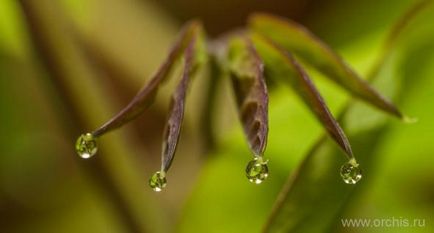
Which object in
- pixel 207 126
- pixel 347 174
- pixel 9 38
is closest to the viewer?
pixel 347 174

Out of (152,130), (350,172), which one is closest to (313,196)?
(350,172)

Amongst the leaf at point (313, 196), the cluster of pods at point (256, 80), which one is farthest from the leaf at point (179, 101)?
the leaf at point (313, 196)

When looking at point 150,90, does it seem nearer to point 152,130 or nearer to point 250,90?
point 250,90

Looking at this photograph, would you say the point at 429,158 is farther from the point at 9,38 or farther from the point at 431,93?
the point at 9,38

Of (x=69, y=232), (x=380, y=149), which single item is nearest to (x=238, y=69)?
(x=380, y=149)

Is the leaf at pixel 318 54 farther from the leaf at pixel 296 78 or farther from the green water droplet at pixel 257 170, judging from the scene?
the green water droplet at pixel 257 170

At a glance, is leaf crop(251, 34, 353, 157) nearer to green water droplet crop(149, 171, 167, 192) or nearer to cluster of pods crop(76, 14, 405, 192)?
cluster of pods crop(76, 14, 405, 192)
